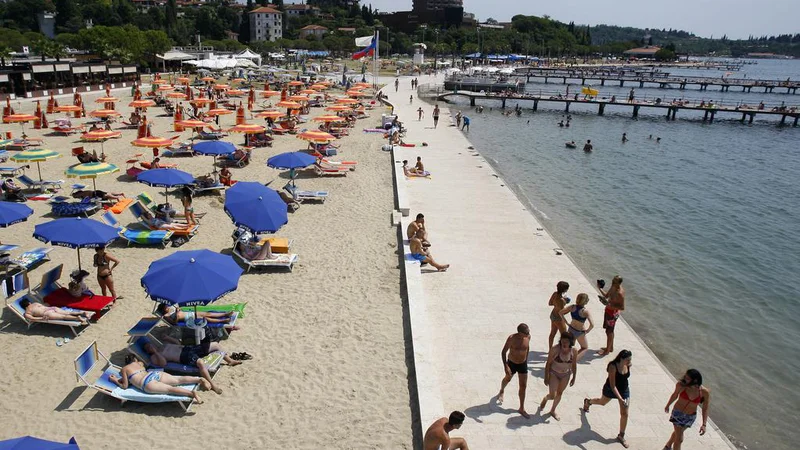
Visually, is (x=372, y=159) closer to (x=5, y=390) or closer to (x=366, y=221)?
(x=366, y=221)

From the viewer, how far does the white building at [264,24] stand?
124m

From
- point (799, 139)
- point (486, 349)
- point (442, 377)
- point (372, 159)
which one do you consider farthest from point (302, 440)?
point (799, 139)

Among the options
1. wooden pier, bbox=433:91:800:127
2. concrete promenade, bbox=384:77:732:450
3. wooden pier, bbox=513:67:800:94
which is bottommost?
concrete promenade, bbox=384:77:732:450

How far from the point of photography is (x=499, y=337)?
8398 mm

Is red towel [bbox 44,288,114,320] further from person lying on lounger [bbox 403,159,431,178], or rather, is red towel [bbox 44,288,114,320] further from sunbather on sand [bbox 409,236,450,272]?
person lying on lounger [bbox 403,159,431,178]

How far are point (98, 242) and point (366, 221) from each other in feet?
21.9

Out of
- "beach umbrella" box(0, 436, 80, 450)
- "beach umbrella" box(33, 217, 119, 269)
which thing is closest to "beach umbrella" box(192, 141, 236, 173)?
"beach umbrella" box(33, 217, 119, 269)

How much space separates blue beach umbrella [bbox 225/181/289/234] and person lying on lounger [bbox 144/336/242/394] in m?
3.36

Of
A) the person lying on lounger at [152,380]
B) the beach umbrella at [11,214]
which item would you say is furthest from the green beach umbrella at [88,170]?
the person lying on lounger at [152,380]

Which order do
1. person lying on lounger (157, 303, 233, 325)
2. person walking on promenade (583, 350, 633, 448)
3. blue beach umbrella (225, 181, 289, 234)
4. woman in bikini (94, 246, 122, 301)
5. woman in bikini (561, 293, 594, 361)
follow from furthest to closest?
blue beach umbrella (225, 181, 289, 234) < woman in bikini (94, 246, 122, 301) < person lying on lounger (157, 303, 233, 325) < woman in bikini (561, 293, 594, 361) < person walking on promenade (583, 350, 633, 448)

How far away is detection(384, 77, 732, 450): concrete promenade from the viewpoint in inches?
249

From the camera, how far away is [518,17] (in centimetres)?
19162

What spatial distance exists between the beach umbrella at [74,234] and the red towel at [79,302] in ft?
2.57

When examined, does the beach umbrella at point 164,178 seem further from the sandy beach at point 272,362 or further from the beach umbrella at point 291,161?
the beach umbrella at point 291,161
